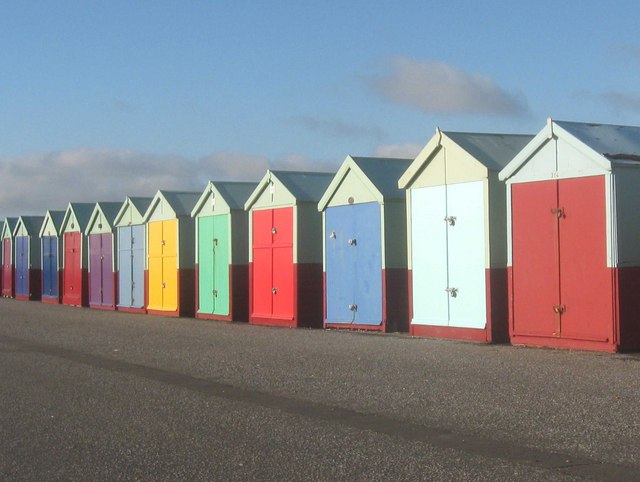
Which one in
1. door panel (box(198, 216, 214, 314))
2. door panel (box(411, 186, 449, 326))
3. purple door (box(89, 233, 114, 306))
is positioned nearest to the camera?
door panel (box(411, 186, 449, 326))

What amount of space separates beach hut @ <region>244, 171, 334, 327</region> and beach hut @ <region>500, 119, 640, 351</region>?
765cm

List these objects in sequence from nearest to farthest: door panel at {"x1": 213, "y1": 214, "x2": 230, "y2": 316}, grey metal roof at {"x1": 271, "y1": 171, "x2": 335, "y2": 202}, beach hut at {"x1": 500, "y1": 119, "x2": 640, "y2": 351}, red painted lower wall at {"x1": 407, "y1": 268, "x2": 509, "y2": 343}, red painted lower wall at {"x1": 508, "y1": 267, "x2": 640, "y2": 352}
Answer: red painted lower wall at {"x1": 508, "y1": 267, "x2": 640, "y2": 352} → beach hut at {"x1": 500, "y1": 119, "x2": 640, "y2": 351} → red painted lower wall at {"x1": 407, "y1": 268, "x2": 509, "y2": 343} → grey metal roof at {"x1": 271, "y1": 171, "x2": 335, "y2": 202} → door panel at {"x1": 213, "y1": 214, "x2": 230, "y2": 316}

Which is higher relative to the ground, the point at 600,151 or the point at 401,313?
the point at 600,151

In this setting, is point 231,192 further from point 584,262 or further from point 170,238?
point 584,262

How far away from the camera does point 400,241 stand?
2133cm

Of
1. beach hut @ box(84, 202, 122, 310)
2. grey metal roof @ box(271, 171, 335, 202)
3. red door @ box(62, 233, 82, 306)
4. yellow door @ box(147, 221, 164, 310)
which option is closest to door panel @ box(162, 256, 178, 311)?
yellow door @ box(147, 221, 164, 310)

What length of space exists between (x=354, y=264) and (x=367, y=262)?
0.44 metres

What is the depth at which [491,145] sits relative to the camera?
62.1ft

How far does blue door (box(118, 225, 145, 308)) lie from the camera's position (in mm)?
32500

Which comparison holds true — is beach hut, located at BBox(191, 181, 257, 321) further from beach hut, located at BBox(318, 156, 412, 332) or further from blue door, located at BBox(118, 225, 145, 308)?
blue door, located at BBox(118, 225, 145, 308)

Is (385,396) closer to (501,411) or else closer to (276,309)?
(501,411)

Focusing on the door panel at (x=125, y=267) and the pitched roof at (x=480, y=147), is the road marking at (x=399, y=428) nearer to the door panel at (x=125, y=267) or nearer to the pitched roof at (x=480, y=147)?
the pitched roof at (x=480, y=147)

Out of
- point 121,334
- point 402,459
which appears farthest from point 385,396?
point 121,334

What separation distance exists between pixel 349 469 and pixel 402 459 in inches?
21.1
